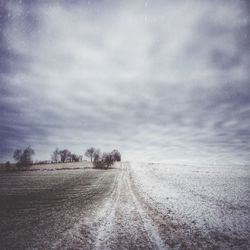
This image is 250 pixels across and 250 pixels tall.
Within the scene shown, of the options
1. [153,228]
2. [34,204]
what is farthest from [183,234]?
[34,204]

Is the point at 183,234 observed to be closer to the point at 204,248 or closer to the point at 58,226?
the point at 204,248

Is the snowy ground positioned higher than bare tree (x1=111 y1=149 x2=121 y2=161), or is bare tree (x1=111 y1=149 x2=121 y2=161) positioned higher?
bare tree (x1=111 y1=149 x2=121 y2=161)

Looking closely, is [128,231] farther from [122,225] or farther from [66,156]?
[66,156]

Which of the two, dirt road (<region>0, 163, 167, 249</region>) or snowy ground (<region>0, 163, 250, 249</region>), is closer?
dirt road (<region>0, 163, 167, 249</region>)

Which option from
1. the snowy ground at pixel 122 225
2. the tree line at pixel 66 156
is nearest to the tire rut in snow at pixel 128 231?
the snowy ground at pixel 122 225

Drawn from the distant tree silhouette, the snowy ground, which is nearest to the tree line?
the distant tree silhouette

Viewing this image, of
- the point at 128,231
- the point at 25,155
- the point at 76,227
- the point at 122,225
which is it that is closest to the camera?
the point at 128,231

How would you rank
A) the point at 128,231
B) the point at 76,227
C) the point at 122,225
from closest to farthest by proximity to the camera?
the point at 128,231 < the point at 76,227 < the point at 122,225

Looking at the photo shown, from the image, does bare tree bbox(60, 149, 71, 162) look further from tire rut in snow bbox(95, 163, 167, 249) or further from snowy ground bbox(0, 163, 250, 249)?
tire rut in snow bbox(95, 163, 167, 249)

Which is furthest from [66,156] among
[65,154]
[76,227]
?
[76,227]

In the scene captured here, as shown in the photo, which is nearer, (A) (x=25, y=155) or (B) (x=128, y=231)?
(B) (x=128, y=231)

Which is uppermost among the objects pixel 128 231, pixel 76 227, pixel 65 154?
pixel 65 154

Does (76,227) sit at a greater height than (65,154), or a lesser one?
lesser

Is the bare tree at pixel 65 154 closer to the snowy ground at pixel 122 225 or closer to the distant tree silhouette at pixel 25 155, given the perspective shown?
the distant tree silhouette at pixel 25 155
